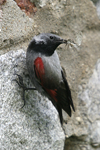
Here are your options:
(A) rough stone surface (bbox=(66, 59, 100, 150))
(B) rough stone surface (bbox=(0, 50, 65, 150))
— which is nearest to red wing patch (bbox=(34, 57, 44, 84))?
(B) rough stone surface (bbox=(0, 50, 65, 150))

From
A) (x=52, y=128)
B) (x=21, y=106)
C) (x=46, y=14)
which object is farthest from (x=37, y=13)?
(x=52, y=128)

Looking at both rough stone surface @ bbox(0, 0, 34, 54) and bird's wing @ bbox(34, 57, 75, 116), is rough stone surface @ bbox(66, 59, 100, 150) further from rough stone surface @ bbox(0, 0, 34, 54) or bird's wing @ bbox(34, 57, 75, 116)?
rough stone surface @ bbox(0, 0, 34, 54)

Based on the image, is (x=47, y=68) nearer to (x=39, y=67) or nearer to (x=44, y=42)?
(x=39, y=67)

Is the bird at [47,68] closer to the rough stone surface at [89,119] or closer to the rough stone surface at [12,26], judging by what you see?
the rough stone surface at [12,26]

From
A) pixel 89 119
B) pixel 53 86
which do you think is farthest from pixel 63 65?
pixel 89 119

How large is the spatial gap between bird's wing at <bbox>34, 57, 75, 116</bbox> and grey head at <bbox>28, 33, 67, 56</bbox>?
0.29 ft

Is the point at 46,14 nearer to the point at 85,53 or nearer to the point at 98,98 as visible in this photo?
the point at 85,53

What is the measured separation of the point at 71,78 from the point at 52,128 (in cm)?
46

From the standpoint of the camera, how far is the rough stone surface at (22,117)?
1.21m

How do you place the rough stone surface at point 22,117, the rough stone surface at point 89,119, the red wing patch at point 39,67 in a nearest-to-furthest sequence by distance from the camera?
the rough stone surface at point 22,117, the red wing patch at point 39,67, the rough stone surface at point 89,119

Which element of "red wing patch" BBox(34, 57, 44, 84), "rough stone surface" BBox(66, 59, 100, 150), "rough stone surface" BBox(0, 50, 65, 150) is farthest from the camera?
"rough stone surface" BBox(66, 59, 100, 150)

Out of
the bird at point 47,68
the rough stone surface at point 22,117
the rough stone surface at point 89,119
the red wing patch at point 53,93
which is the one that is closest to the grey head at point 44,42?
the bird at point 47,68

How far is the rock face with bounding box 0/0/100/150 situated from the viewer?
1.26 metres

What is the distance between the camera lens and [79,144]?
1762 millimetres
